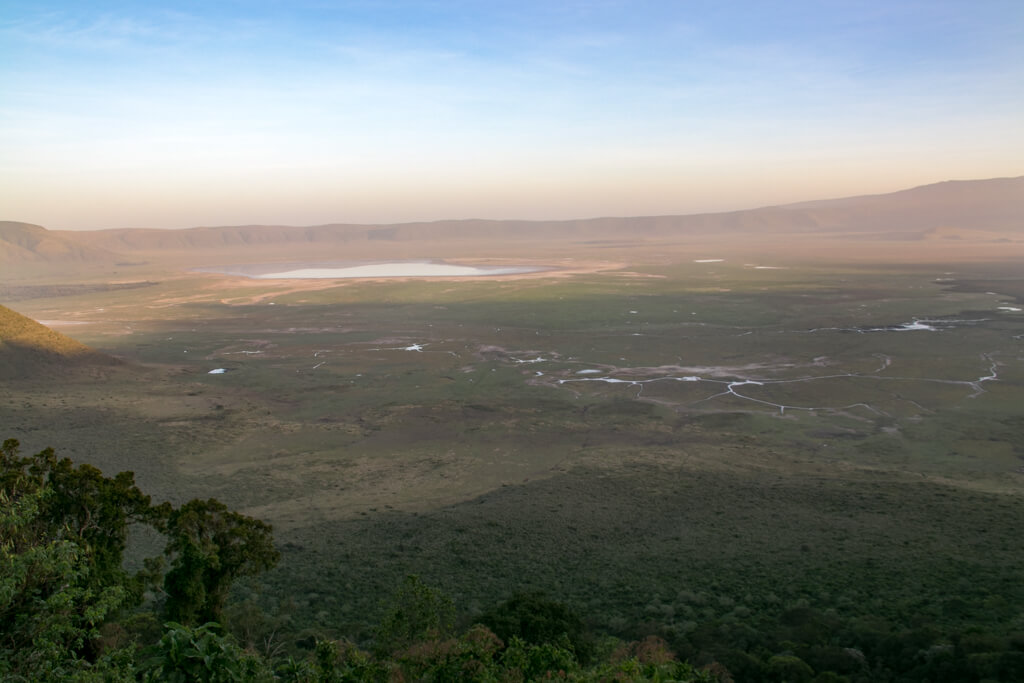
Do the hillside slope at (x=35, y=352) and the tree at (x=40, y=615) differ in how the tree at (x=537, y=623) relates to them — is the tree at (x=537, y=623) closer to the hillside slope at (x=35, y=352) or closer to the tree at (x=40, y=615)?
the tree at (x=40, y=615)

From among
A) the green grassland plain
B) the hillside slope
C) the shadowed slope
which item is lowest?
the green grassland plain

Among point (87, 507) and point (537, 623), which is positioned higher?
point (87, 507)

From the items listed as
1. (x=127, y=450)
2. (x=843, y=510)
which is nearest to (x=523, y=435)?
(x=843, y=510)

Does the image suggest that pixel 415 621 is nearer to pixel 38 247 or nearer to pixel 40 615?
pixel 40 615

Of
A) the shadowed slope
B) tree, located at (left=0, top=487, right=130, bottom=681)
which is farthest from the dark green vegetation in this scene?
the shadowed slope

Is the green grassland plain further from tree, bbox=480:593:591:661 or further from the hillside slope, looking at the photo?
the hillside slope

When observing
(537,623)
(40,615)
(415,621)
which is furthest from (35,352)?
(40,615)

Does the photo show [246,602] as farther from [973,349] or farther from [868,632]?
[973,349]
